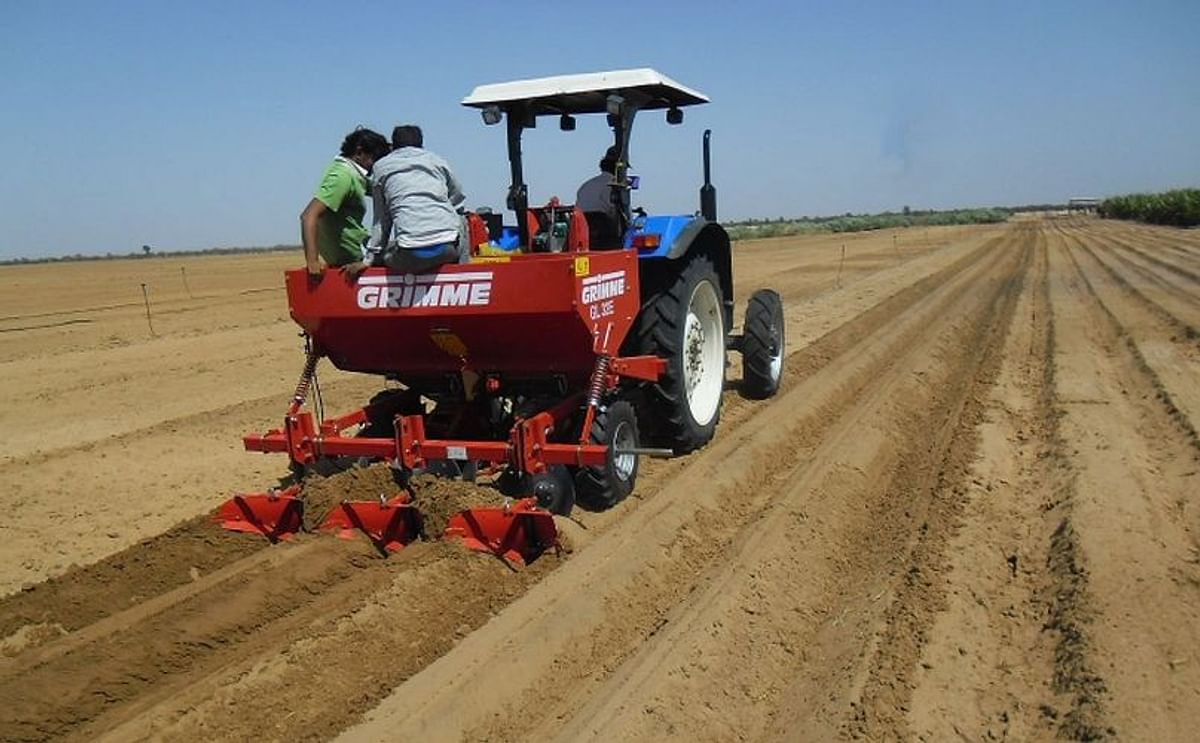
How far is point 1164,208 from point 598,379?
63.4m

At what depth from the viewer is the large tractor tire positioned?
5738 mm

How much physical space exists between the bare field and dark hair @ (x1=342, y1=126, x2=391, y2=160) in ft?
5.71

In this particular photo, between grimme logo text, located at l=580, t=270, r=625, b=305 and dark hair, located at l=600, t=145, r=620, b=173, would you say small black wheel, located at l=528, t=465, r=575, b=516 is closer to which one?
grimme logo text, located at l=580, t=270, r=625, b=305

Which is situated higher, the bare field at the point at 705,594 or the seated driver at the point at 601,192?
the seated driver at the point at 601,192

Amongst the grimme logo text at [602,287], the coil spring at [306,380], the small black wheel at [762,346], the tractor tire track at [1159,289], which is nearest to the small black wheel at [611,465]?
the grimme logo text at [602,287]

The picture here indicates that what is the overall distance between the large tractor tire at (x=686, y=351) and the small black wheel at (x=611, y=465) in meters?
0.69

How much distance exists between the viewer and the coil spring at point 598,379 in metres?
4.70

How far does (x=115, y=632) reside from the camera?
3578 millimetres

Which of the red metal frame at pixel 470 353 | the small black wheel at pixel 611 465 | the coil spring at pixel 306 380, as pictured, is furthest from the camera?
the coil spring at pixel 306 380

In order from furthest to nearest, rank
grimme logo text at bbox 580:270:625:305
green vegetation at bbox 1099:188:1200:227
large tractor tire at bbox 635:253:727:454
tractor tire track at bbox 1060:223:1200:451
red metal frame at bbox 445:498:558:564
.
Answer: green vegetation at bbox 1099:188:1200:227 → tractor tire track at bbox 1060:223:1200:451 → large tractor tire at bbox 635:253:727:454 → grimme logo text at bbox 580:270:625:305 → red metal frame at bbox 445:498:558:564

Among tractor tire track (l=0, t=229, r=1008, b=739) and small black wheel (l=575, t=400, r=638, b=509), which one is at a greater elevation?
small black wheel (l=575, t=400, r=638, b=509)

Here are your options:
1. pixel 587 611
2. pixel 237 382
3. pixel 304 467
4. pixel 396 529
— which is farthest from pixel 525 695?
pixel 237 382

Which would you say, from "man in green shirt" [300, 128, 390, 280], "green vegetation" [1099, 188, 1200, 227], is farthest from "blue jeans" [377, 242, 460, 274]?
"green vegetation" [1099, 188, 1200, 227]

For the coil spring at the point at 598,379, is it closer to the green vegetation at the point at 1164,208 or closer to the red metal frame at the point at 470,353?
the red metal frame at the point at 470,353
